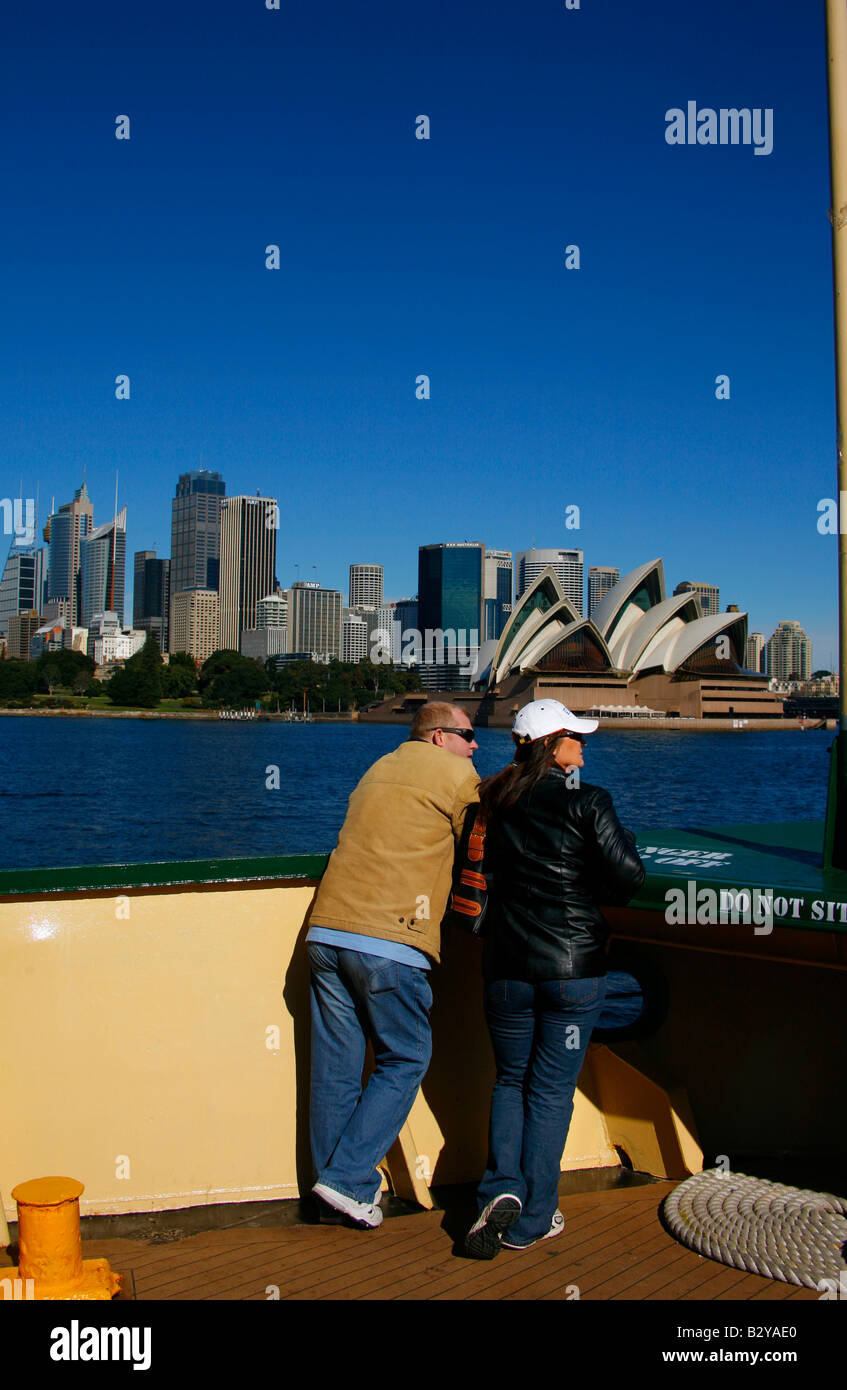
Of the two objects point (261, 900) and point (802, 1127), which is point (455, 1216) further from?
point (802, 1127)

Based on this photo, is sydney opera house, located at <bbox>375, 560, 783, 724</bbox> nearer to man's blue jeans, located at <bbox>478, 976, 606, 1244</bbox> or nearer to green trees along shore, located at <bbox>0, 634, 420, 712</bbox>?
green trees along shore, located at <bbox>0, 634, 420, 712</bbox>

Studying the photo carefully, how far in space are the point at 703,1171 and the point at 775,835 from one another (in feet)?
5.05

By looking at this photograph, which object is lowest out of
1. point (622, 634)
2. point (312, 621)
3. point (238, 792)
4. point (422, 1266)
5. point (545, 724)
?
point (238, 792)

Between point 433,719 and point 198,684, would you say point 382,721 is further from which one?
point 433,719

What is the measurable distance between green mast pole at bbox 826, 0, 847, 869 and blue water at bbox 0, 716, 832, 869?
2311mm

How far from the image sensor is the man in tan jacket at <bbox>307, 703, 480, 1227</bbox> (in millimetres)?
2748

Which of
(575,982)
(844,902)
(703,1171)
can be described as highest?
(844,902)

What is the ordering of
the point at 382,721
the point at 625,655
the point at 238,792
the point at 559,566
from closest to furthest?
the point at 238,792 → the point at 625,655 → the point at 382,721 → the point at 559,566

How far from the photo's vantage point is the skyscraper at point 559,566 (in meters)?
171

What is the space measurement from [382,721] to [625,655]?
1170 inches

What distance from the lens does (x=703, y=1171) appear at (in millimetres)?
3188

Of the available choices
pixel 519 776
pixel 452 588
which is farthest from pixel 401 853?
pixel 452 588

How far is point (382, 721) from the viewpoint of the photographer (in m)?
108
